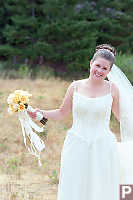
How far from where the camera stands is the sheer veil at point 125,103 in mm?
3270

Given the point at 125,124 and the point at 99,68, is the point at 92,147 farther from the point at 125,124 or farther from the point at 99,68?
the point at 99,68

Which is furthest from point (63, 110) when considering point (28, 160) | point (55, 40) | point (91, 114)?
point (55, 40)

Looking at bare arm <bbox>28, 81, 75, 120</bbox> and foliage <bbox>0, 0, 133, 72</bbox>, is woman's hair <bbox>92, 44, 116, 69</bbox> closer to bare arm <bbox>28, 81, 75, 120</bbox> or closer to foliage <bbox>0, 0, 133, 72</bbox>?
bare arm <bbox>28, 81, 75, 120</bbox>

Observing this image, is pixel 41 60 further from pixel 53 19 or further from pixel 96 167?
pixel 96 167

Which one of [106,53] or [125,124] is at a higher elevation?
[106,53]

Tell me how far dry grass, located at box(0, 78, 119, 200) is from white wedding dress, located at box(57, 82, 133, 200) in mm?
2007

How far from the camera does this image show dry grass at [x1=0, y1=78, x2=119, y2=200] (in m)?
5.19

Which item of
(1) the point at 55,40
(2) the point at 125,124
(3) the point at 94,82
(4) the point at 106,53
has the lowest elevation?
(2) the point at 125,124

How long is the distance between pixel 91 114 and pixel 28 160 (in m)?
3.84

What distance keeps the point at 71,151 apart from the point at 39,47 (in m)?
12.7

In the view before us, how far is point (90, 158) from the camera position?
3047 mm

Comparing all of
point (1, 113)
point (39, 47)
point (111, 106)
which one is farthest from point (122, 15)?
point (111, 106)

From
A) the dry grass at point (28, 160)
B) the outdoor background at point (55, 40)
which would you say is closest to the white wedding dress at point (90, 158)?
the dry grass at point (28, 160)

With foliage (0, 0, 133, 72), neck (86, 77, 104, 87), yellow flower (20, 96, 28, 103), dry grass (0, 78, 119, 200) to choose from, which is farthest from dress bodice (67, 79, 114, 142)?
foliage (0, 0, 133, 72)
